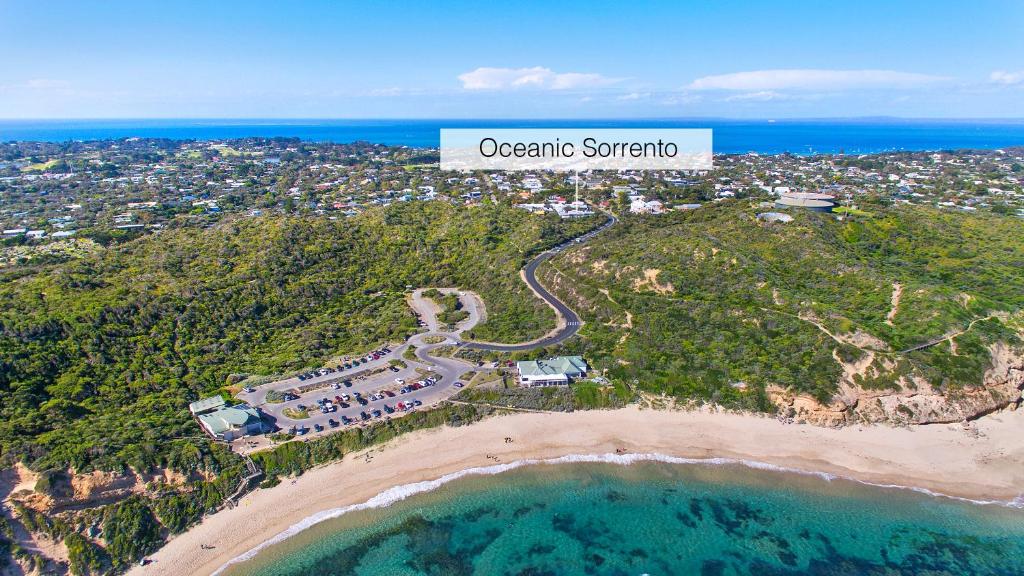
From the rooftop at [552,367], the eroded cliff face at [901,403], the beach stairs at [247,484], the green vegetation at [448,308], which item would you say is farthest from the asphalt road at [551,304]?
the beach stairs at [247,484]

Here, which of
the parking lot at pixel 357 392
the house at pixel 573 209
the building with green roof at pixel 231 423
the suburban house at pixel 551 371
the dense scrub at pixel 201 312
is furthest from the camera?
the house at pixel 573 209

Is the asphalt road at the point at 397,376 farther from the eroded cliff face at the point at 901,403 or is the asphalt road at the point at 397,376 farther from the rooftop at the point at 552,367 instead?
the eroded cliff face at the point at 901,403

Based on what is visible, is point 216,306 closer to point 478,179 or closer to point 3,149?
point 478,179

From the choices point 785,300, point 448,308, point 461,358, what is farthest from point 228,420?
point 785,300

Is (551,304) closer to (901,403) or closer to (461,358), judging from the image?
(461,358)

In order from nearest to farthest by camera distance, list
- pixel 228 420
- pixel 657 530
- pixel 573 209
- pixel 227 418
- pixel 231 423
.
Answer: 1. pixel 657 530
2. pixel 231 423
3. pixel 228 420
4. pixel 227 418
5. pixel 573 209

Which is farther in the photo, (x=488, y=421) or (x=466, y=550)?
(x=488, y=421)

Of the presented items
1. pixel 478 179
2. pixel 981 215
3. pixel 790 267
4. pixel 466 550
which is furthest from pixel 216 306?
pixel 981 215
